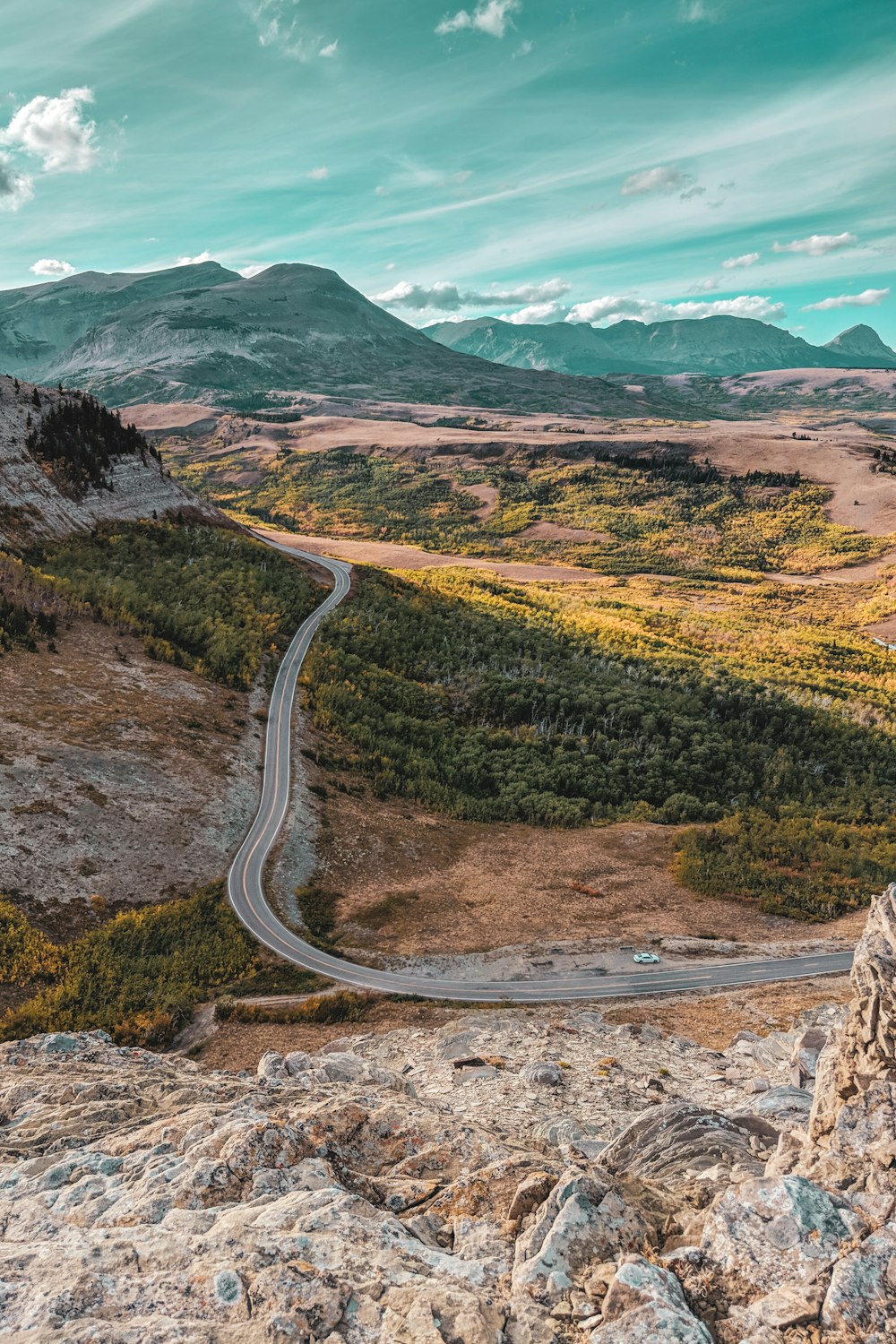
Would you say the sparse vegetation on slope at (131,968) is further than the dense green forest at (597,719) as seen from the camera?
No

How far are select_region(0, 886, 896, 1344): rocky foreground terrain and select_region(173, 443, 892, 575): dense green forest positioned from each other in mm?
140389

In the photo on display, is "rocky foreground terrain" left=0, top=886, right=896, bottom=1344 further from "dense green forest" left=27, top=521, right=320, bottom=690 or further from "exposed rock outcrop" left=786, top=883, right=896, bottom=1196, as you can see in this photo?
"dense green forest" left=27, top=521, right=320, bottom=690

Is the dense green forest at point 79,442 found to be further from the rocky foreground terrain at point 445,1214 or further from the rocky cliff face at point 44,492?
the rocky foreground terrain at point 445,1214

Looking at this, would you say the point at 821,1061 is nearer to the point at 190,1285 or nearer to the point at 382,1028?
the point at 190,1285

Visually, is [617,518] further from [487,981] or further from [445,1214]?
[445,1214]

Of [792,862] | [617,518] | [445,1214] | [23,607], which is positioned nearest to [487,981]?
[445,1214]

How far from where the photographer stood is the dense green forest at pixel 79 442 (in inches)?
2992

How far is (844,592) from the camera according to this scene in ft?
427

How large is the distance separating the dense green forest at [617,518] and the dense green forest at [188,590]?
82184 mm

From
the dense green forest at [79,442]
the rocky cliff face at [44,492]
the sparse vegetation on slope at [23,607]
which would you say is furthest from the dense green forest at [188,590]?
the dense green forest at [79,442]

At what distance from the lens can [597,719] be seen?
217 feet

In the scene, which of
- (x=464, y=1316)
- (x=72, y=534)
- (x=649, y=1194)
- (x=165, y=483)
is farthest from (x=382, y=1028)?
(x=165, y=483)

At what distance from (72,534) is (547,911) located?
62507 mm

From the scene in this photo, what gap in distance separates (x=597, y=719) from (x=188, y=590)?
147ft
